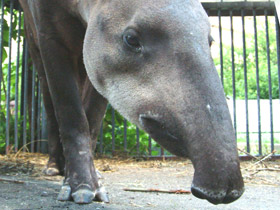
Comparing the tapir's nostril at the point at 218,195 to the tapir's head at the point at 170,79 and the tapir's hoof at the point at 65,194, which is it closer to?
the tapir's head at the point at 170,79

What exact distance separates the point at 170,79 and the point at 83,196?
95cm

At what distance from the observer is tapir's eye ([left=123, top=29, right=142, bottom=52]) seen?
6.06 ft

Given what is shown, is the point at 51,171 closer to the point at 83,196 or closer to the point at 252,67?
the point at 83,196

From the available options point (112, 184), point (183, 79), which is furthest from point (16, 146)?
point (183, 79)

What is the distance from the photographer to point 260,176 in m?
3.74

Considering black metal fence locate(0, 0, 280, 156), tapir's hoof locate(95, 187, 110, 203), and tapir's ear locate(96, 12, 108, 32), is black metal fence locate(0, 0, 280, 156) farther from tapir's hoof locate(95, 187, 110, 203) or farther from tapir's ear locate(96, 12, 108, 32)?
tapir's ear locate(96, 12, 108, 32)

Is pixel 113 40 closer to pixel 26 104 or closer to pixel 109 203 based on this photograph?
pixel 109 203

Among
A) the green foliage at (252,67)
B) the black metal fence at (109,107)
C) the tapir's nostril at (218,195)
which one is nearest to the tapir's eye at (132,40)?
the tapir's nostril at (218,195)

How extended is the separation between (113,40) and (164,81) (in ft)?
1.36

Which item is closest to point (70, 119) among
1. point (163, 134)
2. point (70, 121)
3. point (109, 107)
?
point (70, 121)

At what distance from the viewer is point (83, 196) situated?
2262 mm

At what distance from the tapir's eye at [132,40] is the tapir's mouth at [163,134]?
0.31 metres

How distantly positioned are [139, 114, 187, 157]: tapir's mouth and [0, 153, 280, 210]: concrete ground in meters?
0.63

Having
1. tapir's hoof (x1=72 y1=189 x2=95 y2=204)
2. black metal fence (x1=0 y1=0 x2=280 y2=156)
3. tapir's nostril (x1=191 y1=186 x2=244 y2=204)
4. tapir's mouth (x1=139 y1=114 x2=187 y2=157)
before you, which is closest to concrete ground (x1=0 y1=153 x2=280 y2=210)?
tapir's hoof (x1=72 y1=189 x2=95 y2=204)
